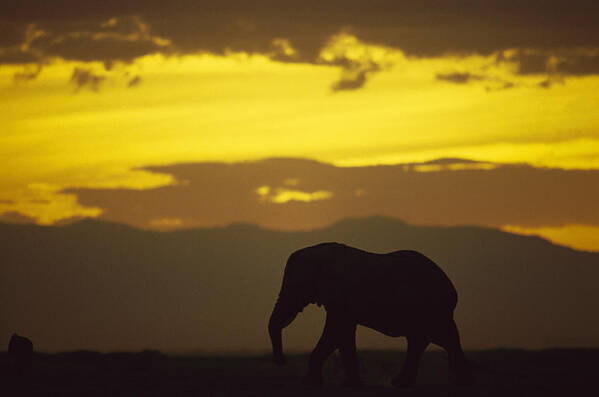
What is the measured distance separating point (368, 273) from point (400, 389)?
3882 mm

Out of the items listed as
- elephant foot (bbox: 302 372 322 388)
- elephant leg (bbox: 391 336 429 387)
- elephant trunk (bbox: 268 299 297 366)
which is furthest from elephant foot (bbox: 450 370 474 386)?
elephant trunk (bbox: 268 299 297 366)

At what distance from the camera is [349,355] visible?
124 ft

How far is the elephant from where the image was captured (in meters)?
38.3

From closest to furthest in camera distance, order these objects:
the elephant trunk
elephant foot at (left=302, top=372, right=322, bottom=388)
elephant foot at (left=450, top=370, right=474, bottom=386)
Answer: elephant foot at (left=302, top=372, right=322, bottom=388), elephant foot at (left=450, top=370, right=474, bottom=386), the elephant trunk

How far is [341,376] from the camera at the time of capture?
44.0 meters

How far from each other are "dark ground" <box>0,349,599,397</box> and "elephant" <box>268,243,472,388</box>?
1.08 metres

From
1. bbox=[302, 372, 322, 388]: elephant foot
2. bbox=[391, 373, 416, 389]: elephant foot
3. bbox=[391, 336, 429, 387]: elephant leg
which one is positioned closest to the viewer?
bbox=[302, 372, 322, 388]: elephant foot

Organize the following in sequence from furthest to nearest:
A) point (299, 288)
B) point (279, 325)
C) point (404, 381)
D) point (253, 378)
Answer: point (253, 378) < point (279, 325) < point (299, 288) < point (404, 381)

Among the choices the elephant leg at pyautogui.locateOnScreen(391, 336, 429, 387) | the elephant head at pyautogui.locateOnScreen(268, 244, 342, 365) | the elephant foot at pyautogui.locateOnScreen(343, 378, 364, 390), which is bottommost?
the elephant foot at pyautogui.locateOnScreen(343, 378, 364, 390)

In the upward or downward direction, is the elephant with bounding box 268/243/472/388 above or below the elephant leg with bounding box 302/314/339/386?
above

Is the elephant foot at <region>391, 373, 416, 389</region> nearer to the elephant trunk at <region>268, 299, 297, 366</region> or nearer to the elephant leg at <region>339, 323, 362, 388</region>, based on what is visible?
the elephant leg at <region>339, 323, 362, 388</region>

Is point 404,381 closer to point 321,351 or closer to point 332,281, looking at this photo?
point 321,351

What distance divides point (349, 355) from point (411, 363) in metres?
2.02

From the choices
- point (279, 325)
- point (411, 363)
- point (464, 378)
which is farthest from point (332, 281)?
point (464, 378)
